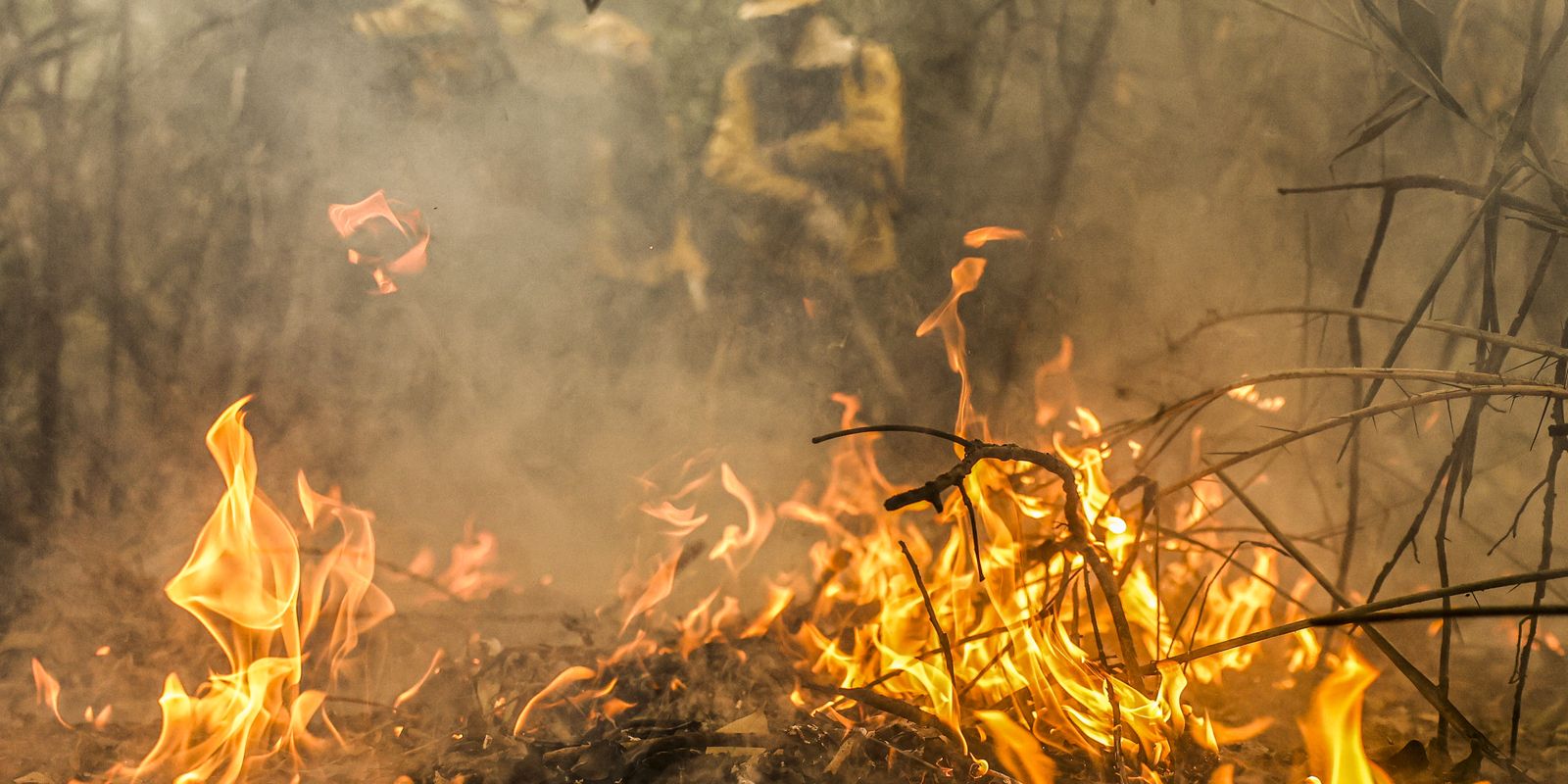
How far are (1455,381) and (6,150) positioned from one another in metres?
3.81

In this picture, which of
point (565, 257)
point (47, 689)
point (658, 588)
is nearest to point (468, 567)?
point (658, 588)

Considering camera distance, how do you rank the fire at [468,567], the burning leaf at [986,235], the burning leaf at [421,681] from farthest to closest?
the burning leaf at [986,235]
the fire at [468,567]
the burning leaf at [421,681]

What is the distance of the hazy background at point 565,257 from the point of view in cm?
294

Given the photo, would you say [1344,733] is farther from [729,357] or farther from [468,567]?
[468,567]

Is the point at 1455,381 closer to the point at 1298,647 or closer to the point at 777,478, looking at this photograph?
the point at 1298,647

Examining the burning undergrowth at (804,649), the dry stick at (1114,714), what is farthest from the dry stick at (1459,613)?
the dry stick at (1114,714)

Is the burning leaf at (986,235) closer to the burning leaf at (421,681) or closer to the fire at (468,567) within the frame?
the fire at (468,567)

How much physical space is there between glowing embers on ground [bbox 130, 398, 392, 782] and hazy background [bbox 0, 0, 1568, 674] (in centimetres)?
10

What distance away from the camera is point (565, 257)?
3164 millimetres

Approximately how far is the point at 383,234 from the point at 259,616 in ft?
3.82

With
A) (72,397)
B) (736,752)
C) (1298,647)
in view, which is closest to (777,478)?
(736,752)

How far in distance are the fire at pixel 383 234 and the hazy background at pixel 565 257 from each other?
0.04m

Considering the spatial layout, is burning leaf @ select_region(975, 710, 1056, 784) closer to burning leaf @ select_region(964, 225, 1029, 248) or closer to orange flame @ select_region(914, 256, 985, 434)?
orange flame @ select_region(914, 256, 985, 434)

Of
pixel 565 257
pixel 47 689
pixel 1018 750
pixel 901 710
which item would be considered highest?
pixel 565 257
